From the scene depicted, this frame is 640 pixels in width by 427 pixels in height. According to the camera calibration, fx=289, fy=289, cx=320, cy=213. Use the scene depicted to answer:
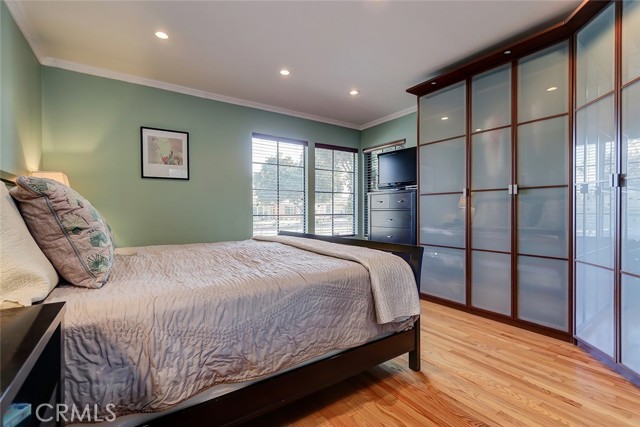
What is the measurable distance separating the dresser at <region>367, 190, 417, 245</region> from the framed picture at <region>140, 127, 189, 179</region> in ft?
8.54

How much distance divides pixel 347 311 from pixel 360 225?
12.4 feet

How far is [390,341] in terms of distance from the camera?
177 centimetres

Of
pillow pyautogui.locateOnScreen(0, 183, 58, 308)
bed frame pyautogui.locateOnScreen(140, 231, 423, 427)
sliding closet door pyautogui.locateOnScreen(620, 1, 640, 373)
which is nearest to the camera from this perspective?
pillow pyautogui.locateOnScreen(0, 183, 58, 308)

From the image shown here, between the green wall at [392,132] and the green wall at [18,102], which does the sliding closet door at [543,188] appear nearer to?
the green wall at [392,132]

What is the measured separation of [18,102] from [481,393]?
392 centimetres

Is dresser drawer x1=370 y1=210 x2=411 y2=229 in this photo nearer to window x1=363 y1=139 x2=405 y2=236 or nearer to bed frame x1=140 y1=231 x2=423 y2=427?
window x1=363 y1=139 x2=405 y2=236

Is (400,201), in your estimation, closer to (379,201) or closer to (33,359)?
(379,201)

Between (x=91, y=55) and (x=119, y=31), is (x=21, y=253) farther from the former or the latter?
(x=91, y=55)

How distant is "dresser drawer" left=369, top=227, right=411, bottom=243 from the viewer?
3777 mm

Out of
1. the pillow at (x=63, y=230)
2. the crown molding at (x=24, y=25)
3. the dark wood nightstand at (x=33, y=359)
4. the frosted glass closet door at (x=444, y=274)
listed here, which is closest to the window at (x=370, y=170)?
the frosted glass closet door at (x=444, y=274)

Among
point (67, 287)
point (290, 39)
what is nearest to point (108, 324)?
point (67, 287)

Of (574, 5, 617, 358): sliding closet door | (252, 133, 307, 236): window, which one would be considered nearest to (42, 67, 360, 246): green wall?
(252, 133, 307, 236): window

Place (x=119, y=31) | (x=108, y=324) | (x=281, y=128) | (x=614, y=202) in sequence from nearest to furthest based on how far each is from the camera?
(x=108, y=324), (x=614, y=202), (x=119, y=31), (x=281, y=128)

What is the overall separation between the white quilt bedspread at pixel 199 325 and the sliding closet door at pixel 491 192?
1641 millimetres
